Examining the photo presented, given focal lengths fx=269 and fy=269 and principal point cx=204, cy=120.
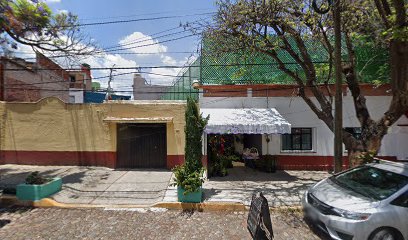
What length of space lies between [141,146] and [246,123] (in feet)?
16.4

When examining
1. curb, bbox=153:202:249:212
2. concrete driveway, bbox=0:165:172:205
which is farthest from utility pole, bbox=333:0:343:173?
concrete driveway, bbox=0:165:172:205

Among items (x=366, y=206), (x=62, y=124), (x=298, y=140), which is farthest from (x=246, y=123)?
(x=62, y=124)

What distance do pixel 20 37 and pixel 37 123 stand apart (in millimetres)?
3873

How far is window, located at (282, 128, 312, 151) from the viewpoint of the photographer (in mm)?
11602

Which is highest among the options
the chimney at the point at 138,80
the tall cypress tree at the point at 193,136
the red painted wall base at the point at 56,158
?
the chimney at the point at 138,80

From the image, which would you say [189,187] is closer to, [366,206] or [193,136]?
[193,136]

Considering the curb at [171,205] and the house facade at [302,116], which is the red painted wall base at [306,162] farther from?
the curb at [171,205]

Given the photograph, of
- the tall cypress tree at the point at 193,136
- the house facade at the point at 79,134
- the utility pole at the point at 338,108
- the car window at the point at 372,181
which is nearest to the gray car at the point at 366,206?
the car window at the point at 372,181

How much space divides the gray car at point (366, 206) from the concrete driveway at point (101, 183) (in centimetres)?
433

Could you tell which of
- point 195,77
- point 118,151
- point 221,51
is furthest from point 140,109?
point 221,51

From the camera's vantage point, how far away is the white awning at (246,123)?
30.8 feet

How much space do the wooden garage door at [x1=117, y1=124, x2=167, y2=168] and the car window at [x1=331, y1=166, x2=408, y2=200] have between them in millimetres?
7556

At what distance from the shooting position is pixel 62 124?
1178 centimetres

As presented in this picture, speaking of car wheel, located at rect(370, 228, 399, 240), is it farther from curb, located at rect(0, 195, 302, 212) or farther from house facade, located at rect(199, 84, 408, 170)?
house facade, located at rect(199, 84, 408, 170)
